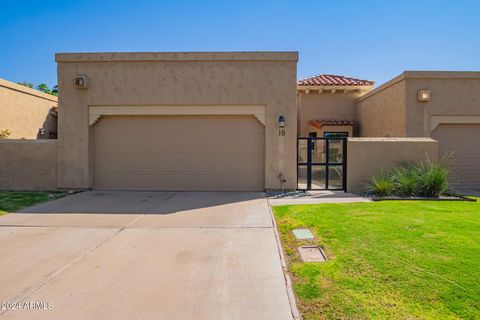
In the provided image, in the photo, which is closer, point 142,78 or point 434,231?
point 434,231

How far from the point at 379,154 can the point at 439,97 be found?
4196mm

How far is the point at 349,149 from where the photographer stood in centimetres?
1073

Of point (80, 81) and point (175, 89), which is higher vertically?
point (80, 81)

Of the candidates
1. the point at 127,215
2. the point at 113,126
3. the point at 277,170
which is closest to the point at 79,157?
the point at 113,126

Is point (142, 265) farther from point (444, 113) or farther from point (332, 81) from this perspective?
point (332, 81)

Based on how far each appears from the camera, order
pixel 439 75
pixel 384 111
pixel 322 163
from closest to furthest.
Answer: pixel 322 163 < pixel 439 75 < pixel 384 111

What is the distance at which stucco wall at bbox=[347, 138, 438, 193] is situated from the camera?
10.6 m

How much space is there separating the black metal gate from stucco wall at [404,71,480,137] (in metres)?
3.41

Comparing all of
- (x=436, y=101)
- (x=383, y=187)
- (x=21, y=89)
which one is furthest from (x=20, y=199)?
(x=436, y=101)

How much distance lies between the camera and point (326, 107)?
1672 cm

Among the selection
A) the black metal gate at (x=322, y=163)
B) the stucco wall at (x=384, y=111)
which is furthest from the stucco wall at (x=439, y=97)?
the black metal gate at (x=322, y=163)

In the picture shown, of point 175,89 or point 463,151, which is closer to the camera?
point 175,89

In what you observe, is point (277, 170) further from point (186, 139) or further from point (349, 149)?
point (186, 139)

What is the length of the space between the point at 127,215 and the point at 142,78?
5619 mm
